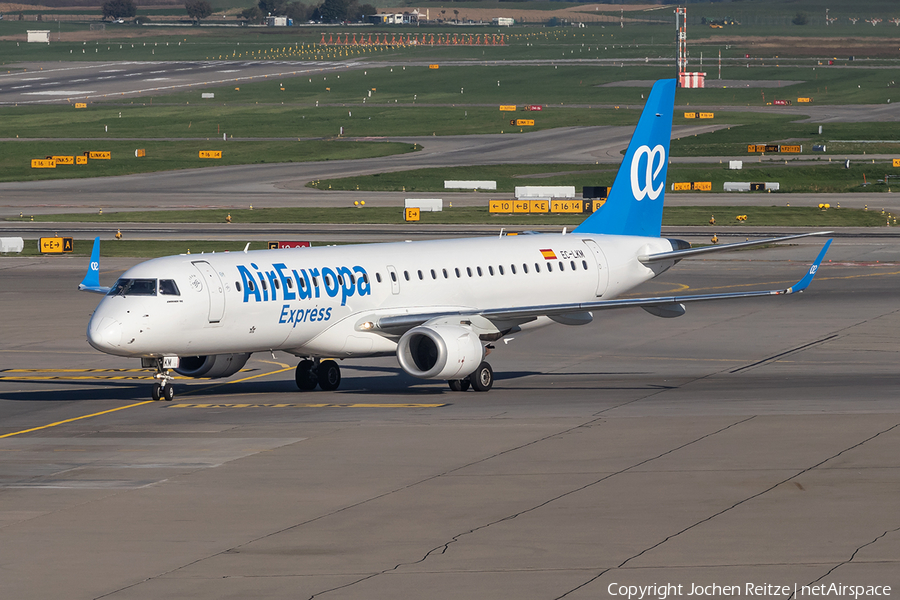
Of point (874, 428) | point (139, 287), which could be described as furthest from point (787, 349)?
point (139, 287)

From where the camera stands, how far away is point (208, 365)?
42.9 meters

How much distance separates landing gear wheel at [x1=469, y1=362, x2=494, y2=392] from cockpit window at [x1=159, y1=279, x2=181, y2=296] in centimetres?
998

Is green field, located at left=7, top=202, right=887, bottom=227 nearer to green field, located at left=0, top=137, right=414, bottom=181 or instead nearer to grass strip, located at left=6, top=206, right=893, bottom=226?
grass strip, located at left=6, top=206, right=893, bottom=226

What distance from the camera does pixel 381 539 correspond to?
24438 mm

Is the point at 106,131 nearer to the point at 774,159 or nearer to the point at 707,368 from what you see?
the point at 774,159

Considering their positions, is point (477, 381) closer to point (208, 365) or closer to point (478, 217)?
point (208, 365)

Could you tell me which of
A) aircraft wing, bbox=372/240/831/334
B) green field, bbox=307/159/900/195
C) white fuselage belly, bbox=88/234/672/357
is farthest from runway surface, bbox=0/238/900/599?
green field, bbox=307/159/900/195

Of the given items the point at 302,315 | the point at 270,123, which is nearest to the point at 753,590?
the point at 302,315

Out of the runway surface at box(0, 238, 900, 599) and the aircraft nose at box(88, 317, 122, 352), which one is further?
the aircraft nose at box(88, 317, 122, 352)

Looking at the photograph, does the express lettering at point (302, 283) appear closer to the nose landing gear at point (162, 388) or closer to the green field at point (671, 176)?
the nose landing gear at point (162, 388)

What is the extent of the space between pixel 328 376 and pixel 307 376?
2.32ft

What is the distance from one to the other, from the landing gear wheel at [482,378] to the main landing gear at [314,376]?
4.95 metres

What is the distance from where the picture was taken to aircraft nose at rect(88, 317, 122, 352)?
126 feet

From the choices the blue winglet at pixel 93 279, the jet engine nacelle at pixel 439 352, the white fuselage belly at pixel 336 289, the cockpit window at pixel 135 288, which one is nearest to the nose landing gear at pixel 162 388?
the white fuselage belly at pixel 336 289
